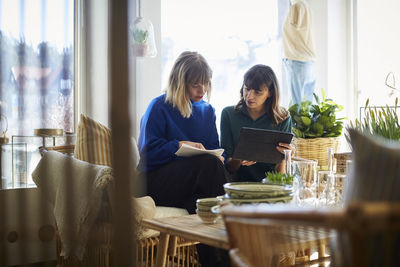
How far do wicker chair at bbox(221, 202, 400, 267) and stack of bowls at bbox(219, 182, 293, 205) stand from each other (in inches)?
10.5

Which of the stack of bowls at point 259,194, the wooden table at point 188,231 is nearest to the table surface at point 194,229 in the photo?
the wooden table at point 188,231

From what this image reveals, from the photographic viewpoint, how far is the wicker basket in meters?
3.29

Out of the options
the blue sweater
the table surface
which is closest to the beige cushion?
the table surface

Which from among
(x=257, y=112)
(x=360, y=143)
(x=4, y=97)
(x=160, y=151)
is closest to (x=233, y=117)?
(x=257, y=112)

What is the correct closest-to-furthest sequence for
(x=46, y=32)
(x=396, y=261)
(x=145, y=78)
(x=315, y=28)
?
1. (x=396, y=261)
2. (x=46, y=32)
3. (x=145, y=78)
4. (x=315, y=28)

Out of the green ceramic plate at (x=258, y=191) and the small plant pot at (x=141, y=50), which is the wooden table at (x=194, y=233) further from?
the small plant pot at (x=141, y=50)

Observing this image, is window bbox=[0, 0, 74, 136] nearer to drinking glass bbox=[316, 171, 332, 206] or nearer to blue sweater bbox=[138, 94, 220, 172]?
blue sweater bbox=[138, 94, 220, 172]

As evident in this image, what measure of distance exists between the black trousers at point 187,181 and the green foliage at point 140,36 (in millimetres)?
1005

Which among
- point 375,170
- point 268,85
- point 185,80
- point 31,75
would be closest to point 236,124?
→ point 268,85

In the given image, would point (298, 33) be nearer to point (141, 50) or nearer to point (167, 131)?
point (141, 50)

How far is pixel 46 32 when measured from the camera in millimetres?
1983

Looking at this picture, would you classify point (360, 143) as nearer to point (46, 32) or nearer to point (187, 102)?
point (46, 32)

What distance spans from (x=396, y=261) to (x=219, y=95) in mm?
3248

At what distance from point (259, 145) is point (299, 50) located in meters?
1.81
